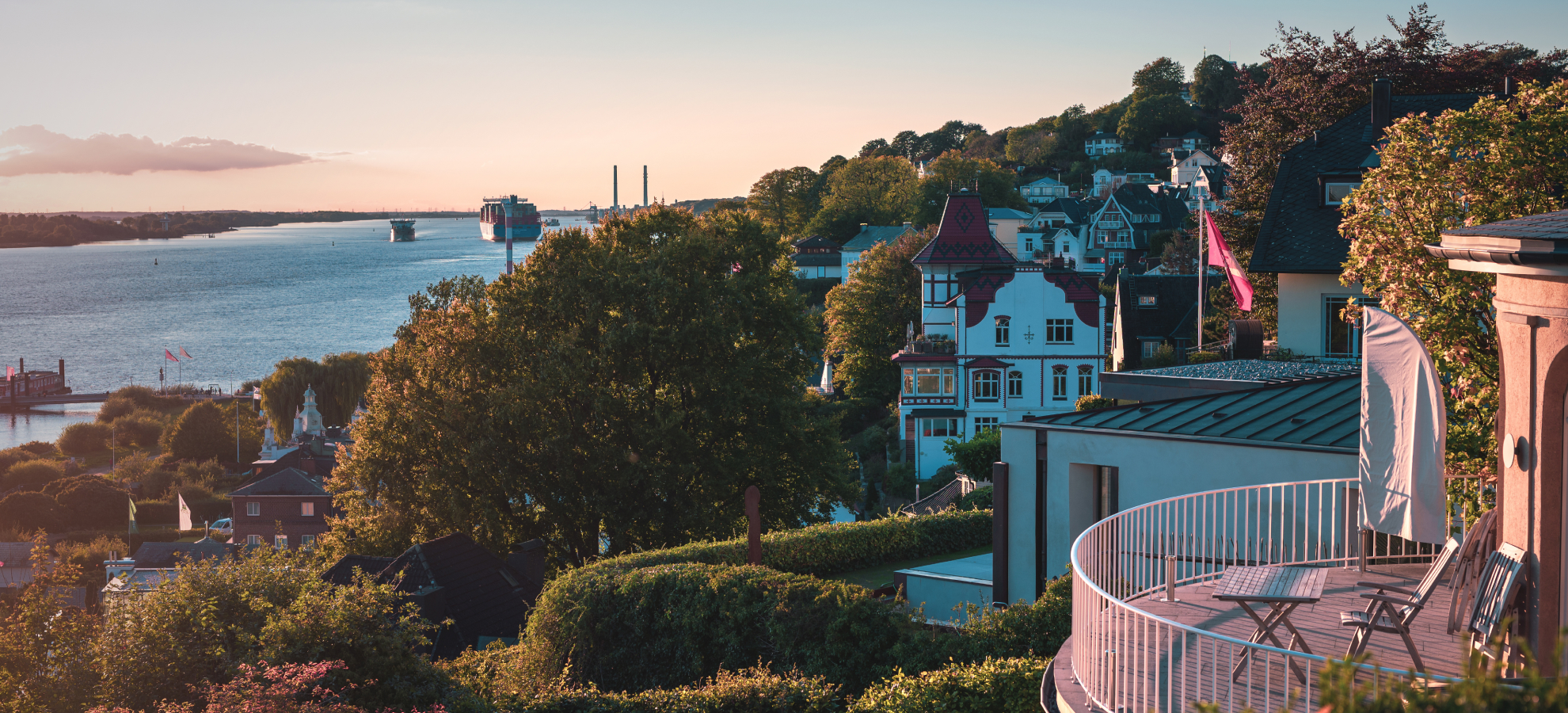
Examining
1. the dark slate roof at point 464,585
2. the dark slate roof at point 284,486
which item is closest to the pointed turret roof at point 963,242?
the dark slate roof at point 284,486

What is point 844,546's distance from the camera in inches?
874

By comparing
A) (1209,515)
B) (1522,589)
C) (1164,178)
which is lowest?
(1209,515)

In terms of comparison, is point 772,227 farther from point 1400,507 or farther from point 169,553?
point 169,553

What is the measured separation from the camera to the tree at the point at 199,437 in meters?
82.4

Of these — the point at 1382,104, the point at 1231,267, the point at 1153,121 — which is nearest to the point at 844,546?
the point at 1231,267

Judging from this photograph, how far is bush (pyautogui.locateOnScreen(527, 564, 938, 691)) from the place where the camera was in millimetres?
13812

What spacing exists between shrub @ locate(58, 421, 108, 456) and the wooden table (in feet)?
330

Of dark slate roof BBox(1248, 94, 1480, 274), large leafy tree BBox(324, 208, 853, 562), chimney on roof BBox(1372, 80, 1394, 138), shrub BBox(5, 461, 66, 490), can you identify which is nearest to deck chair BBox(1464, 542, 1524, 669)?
dark slate roof BBox(1248, 94, 1480, 274)

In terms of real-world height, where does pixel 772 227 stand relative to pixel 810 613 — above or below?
above

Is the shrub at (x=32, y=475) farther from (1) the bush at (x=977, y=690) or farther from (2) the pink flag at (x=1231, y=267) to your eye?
(1) the bush at (x=977, y=690)

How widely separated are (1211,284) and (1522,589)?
4455cm

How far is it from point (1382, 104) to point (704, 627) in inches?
842

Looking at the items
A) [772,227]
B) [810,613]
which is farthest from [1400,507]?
[772,227]

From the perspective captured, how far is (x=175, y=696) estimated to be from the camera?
1387 centimetres
